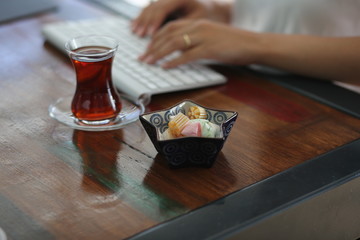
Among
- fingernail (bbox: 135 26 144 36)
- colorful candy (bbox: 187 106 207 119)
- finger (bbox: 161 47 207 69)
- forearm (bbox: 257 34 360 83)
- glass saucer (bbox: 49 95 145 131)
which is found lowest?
glass saucer (bbox: 49 95 145 131)

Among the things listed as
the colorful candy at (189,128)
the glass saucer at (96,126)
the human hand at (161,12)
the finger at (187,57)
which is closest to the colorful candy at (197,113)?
the colorful candy at (189,128)

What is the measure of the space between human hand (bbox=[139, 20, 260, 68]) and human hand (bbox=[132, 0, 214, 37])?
15 centimetres

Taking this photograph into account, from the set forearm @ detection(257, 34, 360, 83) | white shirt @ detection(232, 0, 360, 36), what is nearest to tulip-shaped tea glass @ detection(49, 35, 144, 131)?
forearm @ detection(257, 34, 360, 83)

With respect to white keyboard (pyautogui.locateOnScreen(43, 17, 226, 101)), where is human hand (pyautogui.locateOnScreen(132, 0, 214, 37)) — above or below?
above

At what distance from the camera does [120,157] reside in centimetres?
89

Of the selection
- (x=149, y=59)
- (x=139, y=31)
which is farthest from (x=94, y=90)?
(x=139, y=31)

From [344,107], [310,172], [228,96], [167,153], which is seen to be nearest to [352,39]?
[344,107]

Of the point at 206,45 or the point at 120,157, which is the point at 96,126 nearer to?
the point at 120,157

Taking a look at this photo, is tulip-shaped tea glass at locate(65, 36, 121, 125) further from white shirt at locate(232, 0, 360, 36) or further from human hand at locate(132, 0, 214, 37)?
white shirt at locate(232, 0, 360, 36)

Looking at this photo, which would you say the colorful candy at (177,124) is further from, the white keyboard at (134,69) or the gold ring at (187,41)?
the gold ring at (187,41)

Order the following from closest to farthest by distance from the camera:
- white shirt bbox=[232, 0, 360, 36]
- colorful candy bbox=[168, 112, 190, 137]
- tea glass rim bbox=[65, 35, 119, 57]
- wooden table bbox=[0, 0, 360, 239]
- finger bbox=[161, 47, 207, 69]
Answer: wooden table bbox=[0, 0, 360, 239], colorful candy bbox=[168, 112, 190, 137], tea glass rim bbox=[65, 35, 119, 57], finger bbox=[161, 47, 207, 69], white shirt bbox=[232, 0, 360, 36]

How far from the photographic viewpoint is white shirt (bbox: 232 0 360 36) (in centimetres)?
139

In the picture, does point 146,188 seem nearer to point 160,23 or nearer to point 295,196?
point 295,196

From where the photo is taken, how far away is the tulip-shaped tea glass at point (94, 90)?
971 millimetres
